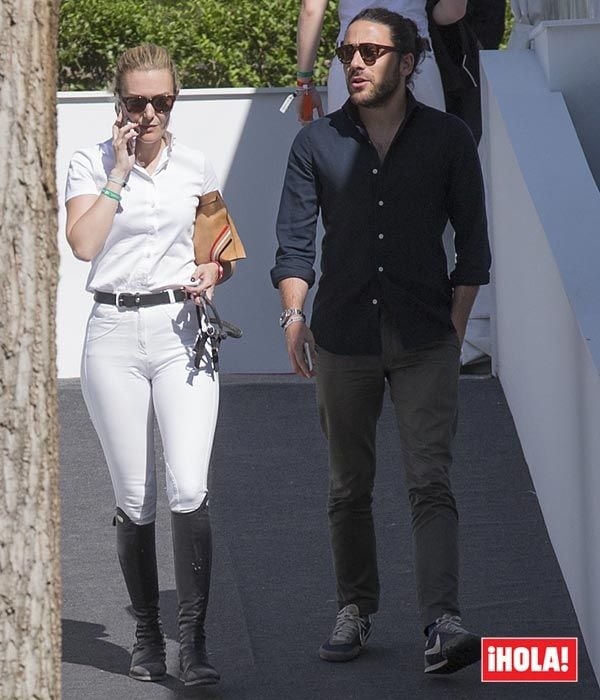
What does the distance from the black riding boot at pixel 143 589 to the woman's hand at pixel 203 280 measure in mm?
727

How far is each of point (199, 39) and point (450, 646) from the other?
8764 millimetres

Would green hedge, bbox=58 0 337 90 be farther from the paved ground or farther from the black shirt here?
the black shirt

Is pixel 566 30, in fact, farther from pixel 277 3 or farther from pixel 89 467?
pixel 277 3

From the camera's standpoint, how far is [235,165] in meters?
8.64

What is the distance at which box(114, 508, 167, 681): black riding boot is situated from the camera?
478 cm

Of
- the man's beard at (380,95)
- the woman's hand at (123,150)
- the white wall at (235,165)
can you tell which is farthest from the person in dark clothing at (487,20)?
the woman's hand at (123,150)

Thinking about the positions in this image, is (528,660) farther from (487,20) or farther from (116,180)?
(487,20)

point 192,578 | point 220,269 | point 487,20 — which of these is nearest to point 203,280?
point 220,269

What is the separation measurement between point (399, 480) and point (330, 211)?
6.89 ft

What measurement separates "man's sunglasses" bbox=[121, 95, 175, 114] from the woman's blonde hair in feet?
0.17

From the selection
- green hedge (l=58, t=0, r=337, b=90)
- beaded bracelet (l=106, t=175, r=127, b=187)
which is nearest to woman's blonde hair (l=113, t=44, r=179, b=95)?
beaded bracelet (l=106, t=175, r=127, b=187)

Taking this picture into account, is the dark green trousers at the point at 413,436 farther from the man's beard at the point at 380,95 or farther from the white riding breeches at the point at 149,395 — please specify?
the man's beard at the point at 380,95

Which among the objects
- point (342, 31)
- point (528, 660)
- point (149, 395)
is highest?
point (342, 31)

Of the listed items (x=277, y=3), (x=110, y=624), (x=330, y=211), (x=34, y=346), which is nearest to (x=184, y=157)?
(x=330, y=211)
